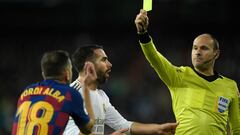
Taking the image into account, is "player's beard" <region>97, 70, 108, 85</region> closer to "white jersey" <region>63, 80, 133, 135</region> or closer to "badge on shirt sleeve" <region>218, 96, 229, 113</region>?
"white jersey" <region>63, 80, 133, 135</region>

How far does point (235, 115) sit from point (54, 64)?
234 cm

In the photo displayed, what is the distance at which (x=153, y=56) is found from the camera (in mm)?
6000

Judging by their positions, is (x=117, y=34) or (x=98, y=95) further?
(x=117, y=34)

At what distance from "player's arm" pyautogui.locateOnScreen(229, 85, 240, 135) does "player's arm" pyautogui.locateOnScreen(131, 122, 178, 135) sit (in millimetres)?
1064

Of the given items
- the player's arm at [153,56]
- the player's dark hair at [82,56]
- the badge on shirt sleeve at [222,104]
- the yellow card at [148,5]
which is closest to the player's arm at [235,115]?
the badge on shirt sleeve at [222,104]

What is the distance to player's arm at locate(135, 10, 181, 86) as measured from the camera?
568cm

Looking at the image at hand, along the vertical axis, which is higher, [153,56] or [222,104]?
[153,56]

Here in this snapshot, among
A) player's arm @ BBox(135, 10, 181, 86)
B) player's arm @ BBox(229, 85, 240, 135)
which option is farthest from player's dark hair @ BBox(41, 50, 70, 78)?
player's arm @ BBox(229, 85, 240, 135)

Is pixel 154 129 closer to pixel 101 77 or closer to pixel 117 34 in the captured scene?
pixel 101 77

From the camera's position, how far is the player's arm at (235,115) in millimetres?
6441

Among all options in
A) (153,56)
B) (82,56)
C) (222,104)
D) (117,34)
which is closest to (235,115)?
(222,104)

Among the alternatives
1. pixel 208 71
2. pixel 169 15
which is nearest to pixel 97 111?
pixel 208 71

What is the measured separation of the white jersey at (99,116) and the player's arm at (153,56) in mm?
581

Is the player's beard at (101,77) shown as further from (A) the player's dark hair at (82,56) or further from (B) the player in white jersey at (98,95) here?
(A) the player's dark hair at (82,56)
